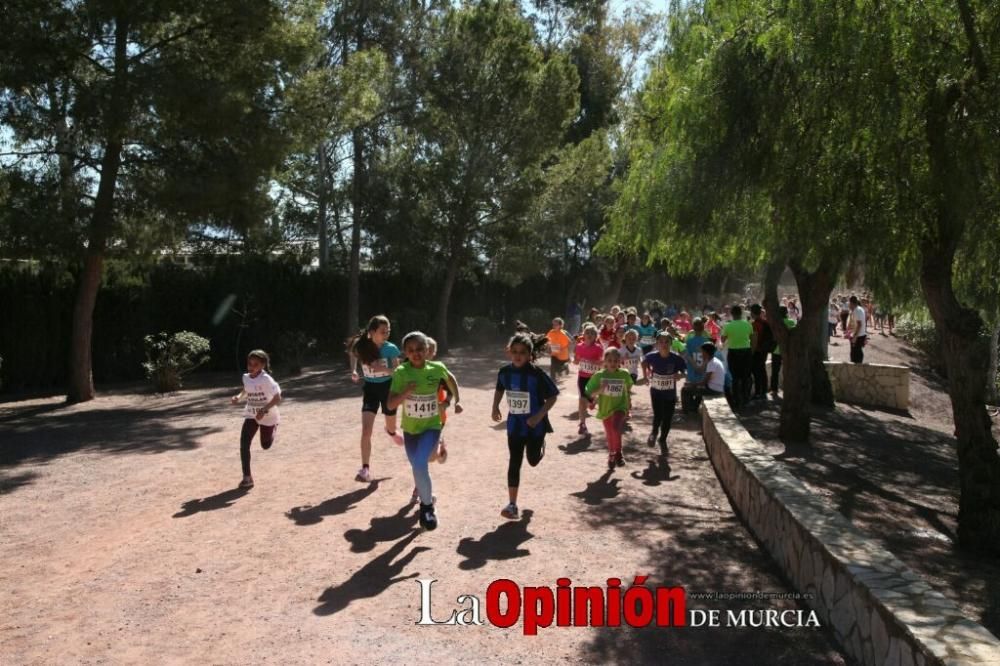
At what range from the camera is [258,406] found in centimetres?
907

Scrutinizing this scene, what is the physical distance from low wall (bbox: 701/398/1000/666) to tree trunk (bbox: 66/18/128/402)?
1137 cm

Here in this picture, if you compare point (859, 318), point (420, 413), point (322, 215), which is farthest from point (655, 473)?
point (322, 215)

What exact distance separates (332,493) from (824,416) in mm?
9350

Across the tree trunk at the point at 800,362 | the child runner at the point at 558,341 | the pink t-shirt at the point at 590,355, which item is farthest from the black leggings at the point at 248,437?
the child runner at the point at 558,341

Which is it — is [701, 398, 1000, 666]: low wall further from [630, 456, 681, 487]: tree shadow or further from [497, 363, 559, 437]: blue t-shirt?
[497, 363, 559, 437]: blue t-shirt

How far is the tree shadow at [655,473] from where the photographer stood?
387 inches

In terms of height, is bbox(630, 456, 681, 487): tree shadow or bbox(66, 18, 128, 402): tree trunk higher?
bbox(66, 18, 128, 402): tree trunk

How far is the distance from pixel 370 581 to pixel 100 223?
1175cm

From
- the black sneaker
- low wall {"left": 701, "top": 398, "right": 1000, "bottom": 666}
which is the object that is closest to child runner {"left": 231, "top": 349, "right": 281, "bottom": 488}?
the black sneaker

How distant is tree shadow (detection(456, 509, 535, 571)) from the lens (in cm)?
667

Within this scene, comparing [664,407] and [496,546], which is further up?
[664,407]

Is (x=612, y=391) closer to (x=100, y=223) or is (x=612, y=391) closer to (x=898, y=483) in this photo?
(x=898, y=483)

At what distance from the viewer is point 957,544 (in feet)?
26.5

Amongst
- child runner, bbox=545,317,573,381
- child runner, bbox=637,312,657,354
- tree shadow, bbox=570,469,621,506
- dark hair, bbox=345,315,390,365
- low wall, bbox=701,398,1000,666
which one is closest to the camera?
low wall, bbox=701,398,1000,666
